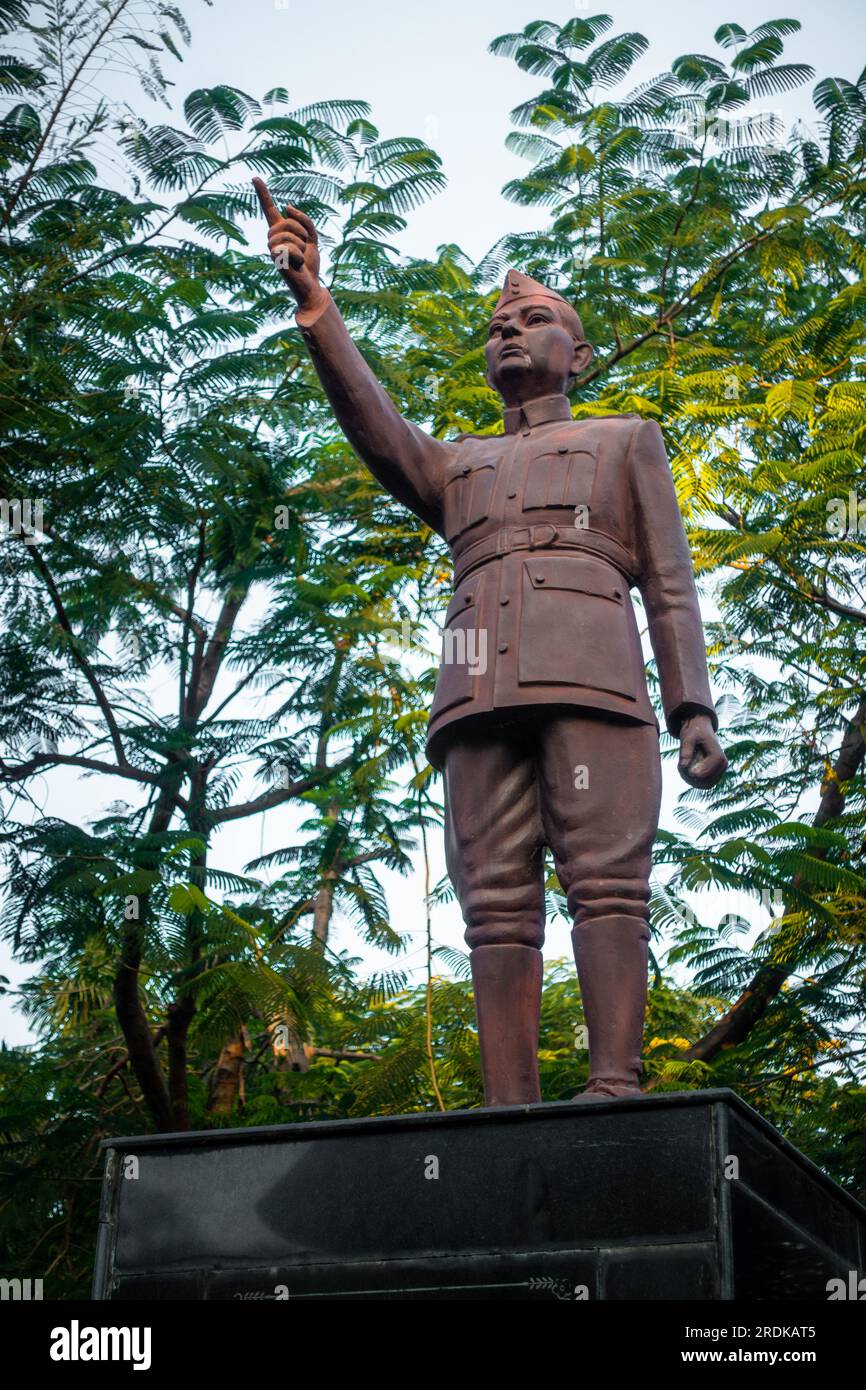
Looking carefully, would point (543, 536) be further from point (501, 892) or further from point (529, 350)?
point (501, 892)

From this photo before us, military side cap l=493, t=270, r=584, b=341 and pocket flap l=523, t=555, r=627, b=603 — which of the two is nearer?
pocket flap l=523, t=555, r=627, b=603

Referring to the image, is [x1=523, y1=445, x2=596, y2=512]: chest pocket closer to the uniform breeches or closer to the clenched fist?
the uniform breeches

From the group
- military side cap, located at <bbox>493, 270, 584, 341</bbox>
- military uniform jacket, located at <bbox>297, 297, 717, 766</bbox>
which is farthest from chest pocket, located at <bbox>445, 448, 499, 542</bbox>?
military side cap, located at <bbox>493, 270, 584, 341</bbox>

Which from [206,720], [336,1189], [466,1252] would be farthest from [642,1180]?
[206,720]

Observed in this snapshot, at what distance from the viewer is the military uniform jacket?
5.64 metres

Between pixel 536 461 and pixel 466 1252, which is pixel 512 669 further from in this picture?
pixel 466 1252

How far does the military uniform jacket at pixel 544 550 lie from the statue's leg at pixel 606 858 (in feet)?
0.39

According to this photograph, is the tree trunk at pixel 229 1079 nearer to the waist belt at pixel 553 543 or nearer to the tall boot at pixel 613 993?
the waist belt at pixel 553 543

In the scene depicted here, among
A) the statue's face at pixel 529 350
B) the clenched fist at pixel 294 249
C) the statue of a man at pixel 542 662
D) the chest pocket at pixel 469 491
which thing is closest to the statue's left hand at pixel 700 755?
the statue of a man at pixel 542 662

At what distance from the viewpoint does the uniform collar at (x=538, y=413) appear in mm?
6355

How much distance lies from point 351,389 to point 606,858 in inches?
71.2

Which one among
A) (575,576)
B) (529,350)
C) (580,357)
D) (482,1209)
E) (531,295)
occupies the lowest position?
(482,1209)

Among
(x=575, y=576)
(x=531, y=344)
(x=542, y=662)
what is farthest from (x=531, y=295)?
(x=542, y=662)

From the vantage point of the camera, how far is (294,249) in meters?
5.75
